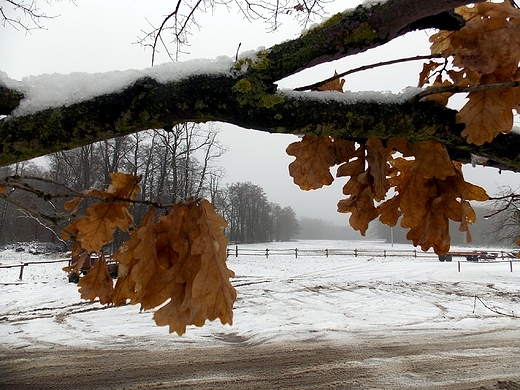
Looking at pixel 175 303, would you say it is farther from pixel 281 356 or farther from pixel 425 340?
pixel 425 340

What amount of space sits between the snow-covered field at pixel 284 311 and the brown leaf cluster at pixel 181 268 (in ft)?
23.5

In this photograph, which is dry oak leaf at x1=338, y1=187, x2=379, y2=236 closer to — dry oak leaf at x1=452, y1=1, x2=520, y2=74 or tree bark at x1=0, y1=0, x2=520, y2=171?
tree bark at x1=0, y1=0, x2=520, y2=171

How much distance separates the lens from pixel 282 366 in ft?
21.1

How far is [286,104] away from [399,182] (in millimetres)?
526

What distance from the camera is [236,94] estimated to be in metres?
1.14

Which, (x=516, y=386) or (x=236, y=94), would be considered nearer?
(x=236, y=94)

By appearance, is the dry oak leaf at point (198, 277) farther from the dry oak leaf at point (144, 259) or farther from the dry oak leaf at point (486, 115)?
the dry oak leaf at point (486, 115)

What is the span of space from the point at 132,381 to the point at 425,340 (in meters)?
6.48

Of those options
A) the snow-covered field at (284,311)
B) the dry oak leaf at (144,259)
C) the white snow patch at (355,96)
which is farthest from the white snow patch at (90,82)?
the snow-covered field at (284,311)

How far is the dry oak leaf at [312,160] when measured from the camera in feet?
4.14

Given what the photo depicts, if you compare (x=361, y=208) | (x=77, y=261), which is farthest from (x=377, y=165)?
(x=77, y=261)

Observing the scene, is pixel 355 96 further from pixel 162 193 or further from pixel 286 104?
pixel 162 193

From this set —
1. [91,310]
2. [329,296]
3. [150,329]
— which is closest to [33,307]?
[91,310]

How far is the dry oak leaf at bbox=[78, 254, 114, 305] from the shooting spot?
141cm
